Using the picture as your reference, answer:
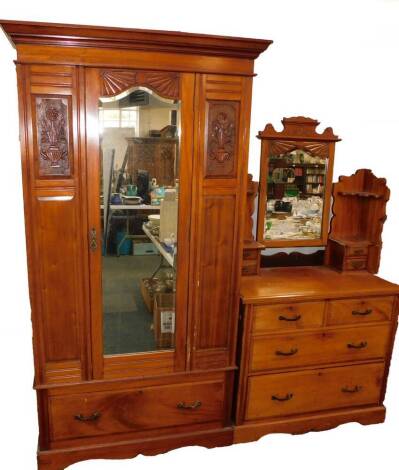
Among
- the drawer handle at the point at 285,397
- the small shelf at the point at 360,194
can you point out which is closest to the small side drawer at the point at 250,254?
the small shelf at the point at 360,194

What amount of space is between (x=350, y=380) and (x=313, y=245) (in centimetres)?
86

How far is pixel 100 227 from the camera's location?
2029mm

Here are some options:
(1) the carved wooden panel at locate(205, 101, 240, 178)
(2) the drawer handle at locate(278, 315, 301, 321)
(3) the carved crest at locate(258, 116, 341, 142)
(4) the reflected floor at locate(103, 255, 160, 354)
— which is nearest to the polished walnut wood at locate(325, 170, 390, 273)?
(3) the carved crest at locate(258, 116, 341, 142)

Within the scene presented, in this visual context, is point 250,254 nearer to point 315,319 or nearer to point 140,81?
point 315,319

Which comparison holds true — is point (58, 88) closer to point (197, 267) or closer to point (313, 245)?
point (197, 267)

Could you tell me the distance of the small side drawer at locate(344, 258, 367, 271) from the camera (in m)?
2.79

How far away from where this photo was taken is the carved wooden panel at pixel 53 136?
185cm

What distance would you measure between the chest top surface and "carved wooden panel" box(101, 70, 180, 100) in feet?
3.68

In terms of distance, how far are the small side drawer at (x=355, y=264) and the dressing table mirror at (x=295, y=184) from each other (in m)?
0.21

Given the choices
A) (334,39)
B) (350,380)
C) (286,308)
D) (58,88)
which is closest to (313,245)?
(286,308)

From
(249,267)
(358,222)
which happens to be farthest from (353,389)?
(358,222)

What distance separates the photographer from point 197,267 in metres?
2.18

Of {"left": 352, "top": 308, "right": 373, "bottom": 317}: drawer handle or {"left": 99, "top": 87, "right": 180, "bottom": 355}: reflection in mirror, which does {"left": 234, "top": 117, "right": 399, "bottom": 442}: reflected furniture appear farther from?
{"left": 99, "top": 87, "right": 180, "bottom": 355}: reflection in mirror

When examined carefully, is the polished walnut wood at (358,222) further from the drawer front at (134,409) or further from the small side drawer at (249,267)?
the drawer front at (134,409)
